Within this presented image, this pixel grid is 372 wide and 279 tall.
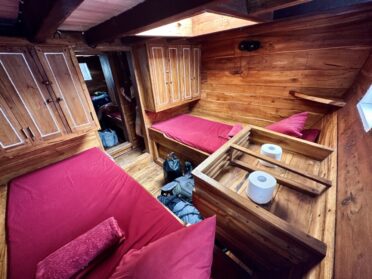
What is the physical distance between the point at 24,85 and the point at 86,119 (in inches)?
24.9

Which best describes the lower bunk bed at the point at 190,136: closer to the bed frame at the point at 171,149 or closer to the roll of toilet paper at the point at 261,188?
the bed frame at the point at 171,149

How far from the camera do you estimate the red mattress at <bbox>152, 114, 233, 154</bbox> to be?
2223 millimetres

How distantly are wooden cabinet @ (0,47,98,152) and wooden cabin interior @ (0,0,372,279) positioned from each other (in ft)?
0.04

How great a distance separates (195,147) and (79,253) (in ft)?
5.40

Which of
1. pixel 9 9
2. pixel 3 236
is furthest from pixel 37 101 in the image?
pixel 3 236

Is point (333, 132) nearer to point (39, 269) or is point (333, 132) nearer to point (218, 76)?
point (218, 76)

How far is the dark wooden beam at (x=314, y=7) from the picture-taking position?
1.53 metres

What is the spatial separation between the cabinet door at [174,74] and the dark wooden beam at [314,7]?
1452 millimetres

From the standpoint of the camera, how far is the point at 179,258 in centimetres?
66

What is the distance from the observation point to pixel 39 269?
85 cm

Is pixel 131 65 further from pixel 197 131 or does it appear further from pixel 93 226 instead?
pixel 93 226

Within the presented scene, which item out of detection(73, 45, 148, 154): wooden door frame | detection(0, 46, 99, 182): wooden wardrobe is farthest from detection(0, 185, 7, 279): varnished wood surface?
detection(73, 45, 148, 154): wooden door frame

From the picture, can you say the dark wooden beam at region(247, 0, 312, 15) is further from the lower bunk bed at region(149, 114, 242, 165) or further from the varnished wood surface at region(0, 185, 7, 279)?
the varnished wood surface at region(0, 185, 7, 279)

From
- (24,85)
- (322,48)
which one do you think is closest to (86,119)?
(24,85)
